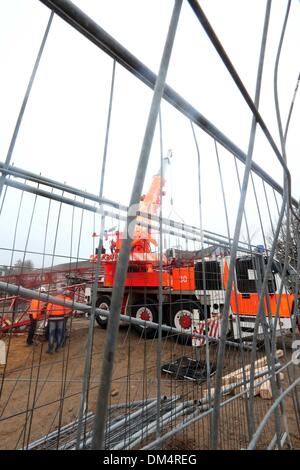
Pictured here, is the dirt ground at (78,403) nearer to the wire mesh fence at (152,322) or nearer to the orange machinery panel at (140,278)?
the wire mesh fence at (152,322)

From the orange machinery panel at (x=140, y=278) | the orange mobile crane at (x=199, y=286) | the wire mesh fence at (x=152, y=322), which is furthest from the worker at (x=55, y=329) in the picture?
the orange machinery panel at (x=140, y=278)

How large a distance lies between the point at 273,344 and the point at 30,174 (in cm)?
169

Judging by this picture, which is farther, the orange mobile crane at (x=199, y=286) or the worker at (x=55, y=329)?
the orange mobile crane at (x=199, y=286)

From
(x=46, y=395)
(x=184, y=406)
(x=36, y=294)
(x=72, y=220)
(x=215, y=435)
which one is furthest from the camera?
(x=46, y=395)

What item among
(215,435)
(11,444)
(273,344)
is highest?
(273,344)

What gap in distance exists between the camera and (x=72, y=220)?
6.42 ft

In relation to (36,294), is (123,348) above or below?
below

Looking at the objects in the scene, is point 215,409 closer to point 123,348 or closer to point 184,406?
point 184,406

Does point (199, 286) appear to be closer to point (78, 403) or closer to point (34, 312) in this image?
point (78, 403)

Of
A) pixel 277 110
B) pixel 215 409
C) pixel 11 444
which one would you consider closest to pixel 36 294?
pixel 215 409

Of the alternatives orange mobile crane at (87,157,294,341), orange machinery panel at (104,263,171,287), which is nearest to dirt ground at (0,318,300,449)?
orange mobile crane at (87,157,294,341)

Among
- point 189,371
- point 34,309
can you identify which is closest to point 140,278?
point 189,371

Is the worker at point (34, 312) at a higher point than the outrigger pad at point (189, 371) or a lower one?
higher

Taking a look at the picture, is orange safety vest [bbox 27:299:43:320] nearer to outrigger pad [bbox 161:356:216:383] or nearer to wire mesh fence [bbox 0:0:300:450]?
wire mesh fence [bbox 0:0:300:450]
